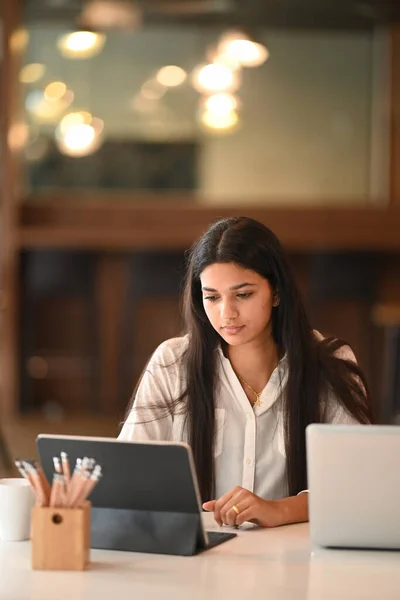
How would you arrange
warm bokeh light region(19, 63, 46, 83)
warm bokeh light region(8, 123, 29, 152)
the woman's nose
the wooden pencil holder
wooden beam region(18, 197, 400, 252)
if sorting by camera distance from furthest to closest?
1. warm bokeh light region(19, 63, 46, 83)
2. warm bokeh light region(8, 123, 29, 152)
3. wooden beam region(18, 197, 400, 252)
4. the woman's nose
5. the wooden pencil holder

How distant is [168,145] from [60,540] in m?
6.14

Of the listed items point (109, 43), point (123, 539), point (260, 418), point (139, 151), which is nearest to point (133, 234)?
point (139, 151)

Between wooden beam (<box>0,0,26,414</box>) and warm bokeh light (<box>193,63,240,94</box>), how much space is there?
1203mm

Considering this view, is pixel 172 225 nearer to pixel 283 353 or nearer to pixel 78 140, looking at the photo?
pixel 78 140

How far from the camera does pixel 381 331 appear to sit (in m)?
7.50

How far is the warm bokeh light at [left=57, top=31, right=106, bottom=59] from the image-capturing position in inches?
299

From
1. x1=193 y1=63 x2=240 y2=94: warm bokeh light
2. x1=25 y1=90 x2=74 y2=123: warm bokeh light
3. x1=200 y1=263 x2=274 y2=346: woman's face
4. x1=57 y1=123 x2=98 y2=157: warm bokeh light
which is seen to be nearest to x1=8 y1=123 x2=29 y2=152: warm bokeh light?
x1=25 y1=90 x2=74 y2=123: warm bokeh light

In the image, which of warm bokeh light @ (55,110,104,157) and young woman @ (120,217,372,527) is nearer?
young woman @ (120,217,372,527)

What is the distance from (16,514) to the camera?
6.24ft

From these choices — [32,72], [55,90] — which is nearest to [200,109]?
[55,90]

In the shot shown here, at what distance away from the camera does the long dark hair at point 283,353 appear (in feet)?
7.82

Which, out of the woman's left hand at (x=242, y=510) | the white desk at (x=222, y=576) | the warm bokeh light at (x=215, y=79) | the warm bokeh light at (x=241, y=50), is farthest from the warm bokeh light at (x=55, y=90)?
the white desk at (x=222, y=576)

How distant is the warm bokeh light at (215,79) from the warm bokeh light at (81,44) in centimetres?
67

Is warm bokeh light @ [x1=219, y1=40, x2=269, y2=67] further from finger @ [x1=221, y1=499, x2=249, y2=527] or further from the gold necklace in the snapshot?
finger @ [x1=221, y1=499, x2=249, y2=527]
